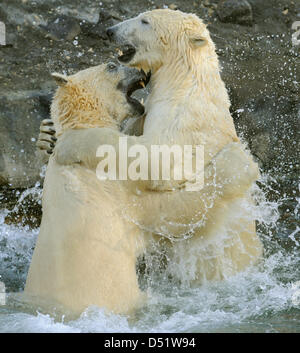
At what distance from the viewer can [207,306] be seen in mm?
4500

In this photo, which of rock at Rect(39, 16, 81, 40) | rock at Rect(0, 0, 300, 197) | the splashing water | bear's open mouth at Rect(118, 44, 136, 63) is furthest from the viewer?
rock at Rect(39, 16, 81, 40)

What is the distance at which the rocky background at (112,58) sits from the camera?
687cm

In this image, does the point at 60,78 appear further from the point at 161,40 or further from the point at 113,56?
the point at 113,56

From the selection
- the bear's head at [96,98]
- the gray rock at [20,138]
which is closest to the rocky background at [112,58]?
the gray rock at [20,138]

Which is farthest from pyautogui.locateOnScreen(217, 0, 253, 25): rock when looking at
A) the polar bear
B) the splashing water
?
the polar bear

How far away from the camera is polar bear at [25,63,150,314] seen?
13.8ft

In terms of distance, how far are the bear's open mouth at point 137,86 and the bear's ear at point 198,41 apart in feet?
1.35

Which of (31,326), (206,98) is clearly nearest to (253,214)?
(206,98)

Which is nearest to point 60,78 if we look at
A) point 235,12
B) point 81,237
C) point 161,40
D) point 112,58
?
point 161,40

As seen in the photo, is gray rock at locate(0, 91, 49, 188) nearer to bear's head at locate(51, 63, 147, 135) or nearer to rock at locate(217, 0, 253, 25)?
bear's head at locate(51, 63, 147, 135)

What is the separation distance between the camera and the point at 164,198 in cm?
442

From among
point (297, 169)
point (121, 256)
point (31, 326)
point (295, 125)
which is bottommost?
point (31, 326)

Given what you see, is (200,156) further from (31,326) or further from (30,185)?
(30,185)

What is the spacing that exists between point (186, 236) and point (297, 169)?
2.76 meters
